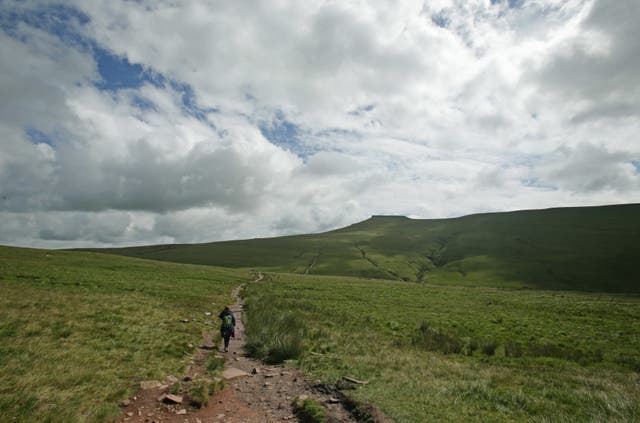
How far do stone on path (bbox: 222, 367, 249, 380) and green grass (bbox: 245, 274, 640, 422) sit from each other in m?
3.01

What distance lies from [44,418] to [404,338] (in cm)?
2194

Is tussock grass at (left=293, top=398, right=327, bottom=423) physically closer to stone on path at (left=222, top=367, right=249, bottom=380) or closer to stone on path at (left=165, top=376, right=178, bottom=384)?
stone on path at (left=222, top=367, right=249, bottom=380)

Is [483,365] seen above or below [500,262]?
above

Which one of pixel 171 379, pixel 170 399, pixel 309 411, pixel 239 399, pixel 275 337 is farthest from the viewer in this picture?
pixel 275 337

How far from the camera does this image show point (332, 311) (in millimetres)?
35750

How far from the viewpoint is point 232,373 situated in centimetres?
1450

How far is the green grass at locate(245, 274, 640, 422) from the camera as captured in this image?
10.6 metres

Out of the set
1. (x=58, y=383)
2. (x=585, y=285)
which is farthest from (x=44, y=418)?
(x=585, y=285)

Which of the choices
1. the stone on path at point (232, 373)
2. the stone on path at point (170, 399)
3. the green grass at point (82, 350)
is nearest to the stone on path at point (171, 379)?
the green grass at point (82, 350)

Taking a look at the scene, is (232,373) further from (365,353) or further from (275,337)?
(365,353)

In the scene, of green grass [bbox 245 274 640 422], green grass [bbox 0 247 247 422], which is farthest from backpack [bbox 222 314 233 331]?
green grass [bbox 245 274 640 422]

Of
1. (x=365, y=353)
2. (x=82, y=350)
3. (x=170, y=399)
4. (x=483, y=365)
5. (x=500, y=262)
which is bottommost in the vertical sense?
(x=500, y=262)

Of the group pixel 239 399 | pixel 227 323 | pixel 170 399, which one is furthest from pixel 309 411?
pixel 227 323

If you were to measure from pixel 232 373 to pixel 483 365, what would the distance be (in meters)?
13.5
